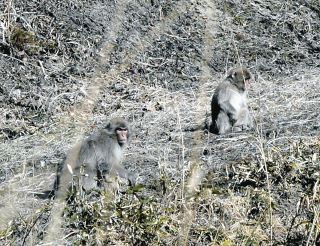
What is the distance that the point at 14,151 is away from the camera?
992 centimetres

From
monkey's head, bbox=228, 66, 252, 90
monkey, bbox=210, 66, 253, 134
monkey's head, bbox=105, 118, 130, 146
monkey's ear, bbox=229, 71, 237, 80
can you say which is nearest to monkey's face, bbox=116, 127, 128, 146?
monkey's head, bbox=105, 118, 130, 146

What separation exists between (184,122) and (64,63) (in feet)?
9.41

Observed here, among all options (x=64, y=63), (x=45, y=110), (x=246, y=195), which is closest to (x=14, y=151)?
(x=45, y=110)

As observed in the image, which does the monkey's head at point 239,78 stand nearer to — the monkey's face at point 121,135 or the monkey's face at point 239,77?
the monkey's face at point 239,77

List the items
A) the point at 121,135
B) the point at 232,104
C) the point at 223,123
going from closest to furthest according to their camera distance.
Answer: the point at 121,135 < the point at 223,123 < the point at 232,104

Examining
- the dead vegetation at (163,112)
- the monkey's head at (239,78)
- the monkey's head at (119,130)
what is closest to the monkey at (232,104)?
the monkey's head at (239,78)

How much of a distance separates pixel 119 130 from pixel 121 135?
0.07 meters

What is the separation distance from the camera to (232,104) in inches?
414

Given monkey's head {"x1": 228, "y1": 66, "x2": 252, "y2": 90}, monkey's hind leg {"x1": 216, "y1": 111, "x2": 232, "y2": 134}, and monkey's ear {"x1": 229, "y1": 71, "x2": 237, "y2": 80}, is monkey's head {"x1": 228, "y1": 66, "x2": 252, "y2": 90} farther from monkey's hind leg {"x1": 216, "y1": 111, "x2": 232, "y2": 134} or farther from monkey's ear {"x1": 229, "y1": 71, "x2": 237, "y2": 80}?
monkey's hind leg {"x1": 216, "y1": 111, "x2": 232, "y2": 134}

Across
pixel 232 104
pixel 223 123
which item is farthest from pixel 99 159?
pixel 232 104

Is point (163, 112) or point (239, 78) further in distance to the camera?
point (163, 112)

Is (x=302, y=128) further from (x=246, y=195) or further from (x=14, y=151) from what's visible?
(x=14, y=151)

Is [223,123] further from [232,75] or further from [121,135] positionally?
[121,135]

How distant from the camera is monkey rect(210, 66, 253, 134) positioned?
33.9 feet
